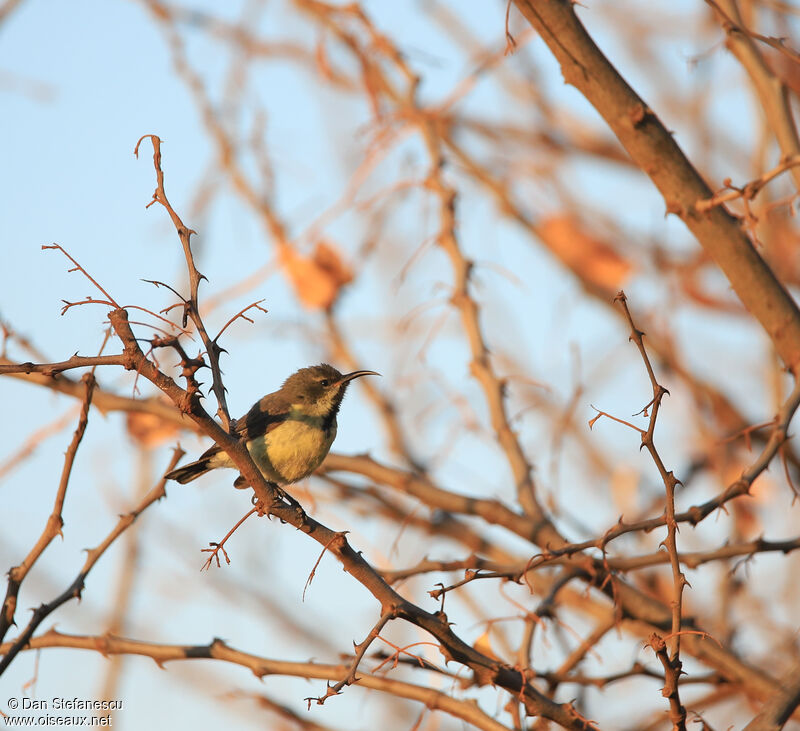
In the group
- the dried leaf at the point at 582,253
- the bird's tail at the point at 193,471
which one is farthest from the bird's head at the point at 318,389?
the dried leaf at the point at 582,253

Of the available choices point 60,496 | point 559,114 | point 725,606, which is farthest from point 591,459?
point 60,496

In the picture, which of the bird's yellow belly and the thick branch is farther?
the bird's yellow belly

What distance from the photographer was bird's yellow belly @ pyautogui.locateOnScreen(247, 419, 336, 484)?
4.77m

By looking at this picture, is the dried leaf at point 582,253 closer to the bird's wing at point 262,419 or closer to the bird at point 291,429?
the bird at point 291,429

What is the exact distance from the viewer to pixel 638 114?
11.8 ft

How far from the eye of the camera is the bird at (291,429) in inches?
189

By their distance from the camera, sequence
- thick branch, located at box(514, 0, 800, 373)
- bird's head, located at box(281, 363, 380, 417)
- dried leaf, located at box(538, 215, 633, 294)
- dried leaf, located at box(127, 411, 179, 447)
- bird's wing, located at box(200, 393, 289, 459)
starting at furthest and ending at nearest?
dried leaf, located at box(538, 215, 633, 294)
bird's head, located at box(281, 363, 380, 417)
bird's wing, located at box(200, 393, 289, 459)
dried leaf, located at box(127, 411, 179, 447)
thick branch, located at box(514, 0, 800, 373)

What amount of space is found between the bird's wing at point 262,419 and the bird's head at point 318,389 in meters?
0.08

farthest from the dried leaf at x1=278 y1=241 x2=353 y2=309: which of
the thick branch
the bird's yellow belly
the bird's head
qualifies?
the thick branch

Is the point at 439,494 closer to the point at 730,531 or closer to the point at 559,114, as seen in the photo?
the point at 730,531

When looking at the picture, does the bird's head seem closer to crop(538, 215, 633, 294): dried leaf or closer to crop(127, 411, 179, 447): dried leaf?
crop(127, 411, 179, 447): dried leaf

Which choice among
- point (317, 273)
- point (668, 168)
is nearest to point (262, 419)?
point (317, 273)

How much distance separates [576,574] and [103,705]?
82.9 inches

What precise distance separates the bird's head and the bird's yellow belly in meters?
0.26
